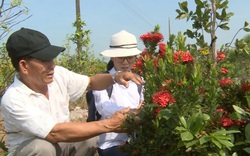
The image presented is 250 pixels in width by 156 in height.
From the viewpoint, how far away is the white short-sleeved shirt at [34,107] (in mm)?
2117

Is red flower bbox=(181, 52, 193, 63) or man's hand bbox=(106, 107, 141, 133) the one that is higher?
red flower bbox=(181, 52, 193, 63)

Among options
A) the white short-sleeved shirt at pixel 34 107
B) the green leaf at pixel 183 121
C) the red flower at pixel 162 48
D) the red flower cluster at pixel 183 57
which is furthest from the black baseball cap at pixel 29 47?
the green leaf at pixel 183 121

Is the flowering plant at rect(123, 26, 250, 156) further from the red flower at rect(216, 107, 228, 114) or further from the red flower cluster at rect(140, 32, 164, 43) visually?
the red flower cluster at rect(140, 32, 164, 43)

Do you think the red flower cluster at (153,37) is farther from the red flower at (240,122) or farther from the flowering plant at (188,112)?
the red flower at (240,122)

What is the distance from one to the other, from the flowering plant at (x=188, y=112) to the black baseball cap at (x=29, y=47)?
691 millimetres

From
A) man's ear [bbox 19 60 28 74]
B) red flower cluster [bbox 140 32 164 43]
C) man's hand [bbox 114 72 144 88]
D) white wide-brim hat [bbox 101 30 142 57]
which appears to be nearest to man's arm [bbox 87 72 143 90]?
man's hand [bbox 114 72 144 88]

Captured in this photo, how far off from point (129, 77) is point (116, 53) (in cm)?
45

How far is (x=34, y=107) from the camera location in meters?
2.21

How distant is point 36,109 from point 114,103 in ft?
2.22

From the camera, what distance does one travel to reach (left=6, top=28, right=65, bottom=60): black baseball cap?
7.20ft

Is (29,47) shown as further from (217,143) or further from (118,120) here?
(217,143)

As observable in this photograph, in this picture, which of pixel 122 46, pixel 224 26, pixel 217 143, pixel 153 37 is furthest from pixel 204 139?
pixel 122 46

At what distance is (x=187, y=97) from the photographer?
5.33 feet

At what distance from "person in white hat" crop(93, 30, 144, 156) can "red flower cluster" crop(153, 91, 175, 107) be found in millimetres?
863
